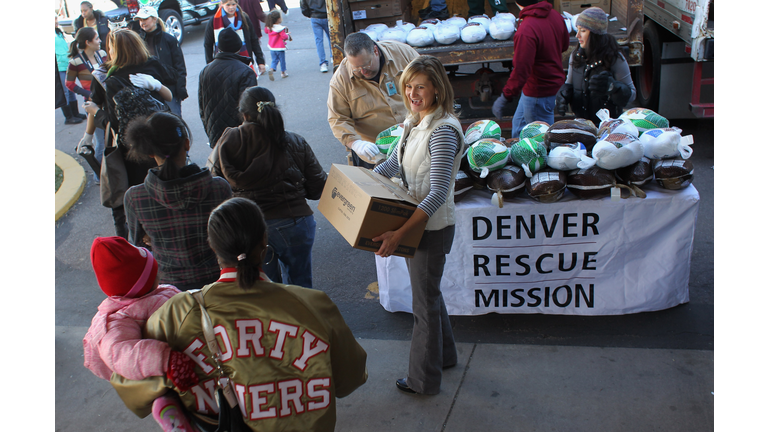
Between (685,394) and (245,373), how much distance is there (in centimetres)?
238

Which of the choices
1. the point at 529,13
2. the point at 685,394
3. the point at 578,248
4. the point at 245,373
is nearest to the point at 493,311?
the point at 578,248

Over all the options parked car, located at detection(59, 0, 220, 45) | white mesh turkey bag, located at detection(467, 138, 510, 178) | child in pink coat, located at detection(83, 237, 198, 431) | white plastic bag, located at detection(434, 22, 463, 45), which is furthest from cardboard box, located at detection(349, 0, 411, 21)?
parked car, located at detection(59, 0, 220, 45)

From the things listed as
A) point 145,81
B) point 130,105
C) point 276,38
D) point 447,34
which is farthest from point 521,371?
point 276,38

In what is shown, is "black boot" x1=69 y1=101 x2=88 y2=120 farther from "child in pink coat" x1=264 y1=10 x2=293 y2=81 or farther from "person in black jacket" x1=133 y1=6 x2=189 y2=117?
"person in black jacket" x1=133 y1=6 x2=189 y2=117

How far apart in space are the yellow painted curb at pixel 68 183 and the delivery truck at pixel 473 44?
3388mm

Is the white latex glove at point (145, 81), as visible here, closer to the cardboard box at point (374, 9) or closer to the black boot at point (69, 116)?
the cardboard box at point (374, 9)

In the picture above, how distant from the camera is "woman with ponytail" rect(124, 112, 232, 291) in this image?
254cm

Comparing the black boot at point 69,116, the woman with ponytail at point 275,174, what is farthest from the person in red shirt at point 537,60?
the black boot at point 69,116

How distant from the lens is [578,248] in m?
3.42

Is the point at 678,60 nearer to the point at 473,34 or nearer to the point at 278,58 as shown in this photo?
the point at 473,34

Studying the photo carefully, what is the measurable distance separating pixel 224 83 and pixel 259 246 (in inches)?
137

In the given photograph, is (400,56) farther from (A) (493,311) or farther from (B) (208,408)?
(B) (208,408)

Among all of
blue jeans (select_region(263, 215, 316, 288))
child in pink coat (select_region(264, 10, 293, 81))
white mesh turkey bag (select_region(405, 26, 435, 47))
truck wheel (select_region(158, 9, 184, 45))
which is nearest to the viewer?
blue jeans (select_region(263, 215, 316, 288))

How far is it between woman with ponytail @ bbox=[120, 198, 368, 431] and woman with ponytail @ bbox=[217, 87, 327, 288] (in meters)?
1.11
